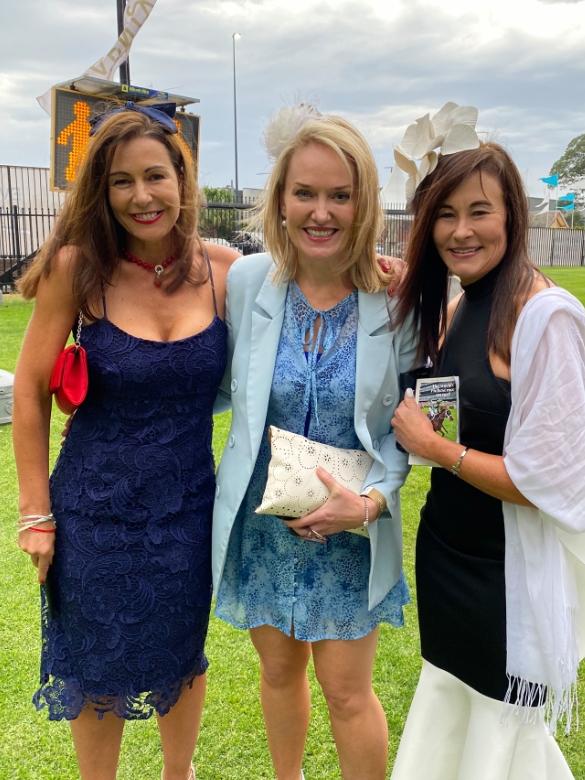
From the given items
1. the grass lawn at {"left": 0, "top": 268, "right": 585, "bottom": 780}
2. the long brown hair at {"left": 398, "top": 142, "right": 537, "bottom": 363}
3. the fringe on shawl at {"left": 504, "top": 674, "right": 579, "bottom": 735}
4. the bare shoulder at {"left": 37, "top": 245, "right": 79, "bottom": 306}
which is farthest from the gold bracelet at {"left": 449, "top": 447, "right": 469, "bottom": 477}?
the grass lawn at {"left": 0, "top": 268, "right": 585, "bottom": 780}

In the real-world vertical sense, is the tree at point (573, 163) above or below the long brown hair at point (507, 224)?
above

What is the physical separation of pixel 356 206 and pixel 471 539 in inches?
35.1

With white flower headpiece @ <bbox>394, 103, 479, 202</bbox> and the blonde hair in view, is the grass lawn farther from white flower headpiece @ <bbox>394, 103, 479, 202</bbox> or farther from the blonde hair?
white flower headpiece @ <bbox>394, 103, 479, 202</bbox>

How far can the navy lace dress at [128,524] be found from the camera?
1.82 m

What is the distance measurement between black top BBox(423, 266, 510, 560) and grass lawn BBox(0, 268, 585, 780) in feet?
3.85

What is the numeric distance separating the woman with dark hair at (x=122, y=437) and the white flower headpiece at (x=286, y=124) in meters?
0.28

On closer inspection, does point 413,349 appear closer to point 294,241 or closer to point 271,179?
point 294,241

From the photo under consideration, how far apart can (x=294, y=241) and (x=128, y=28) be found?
15.9 ft

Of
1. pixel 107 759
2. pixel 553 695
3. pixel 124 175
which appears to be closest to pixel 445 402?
pixel 553 695

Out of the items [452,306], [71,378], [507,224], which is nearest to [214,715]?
[71,378]

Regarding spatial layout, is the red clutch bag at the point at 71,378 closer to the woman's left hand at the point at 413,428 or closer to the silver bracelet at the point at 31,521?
the silver bracelet at the point at 31,521

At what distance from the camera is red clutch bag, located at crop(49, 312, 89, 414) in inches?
69.5

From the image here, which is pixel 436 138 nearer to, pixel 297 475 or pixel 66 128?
pixel 297 475

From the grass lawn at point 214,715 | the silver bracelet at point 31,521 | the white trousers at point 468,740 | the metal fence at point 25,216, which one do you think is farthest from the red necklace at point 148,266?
the metal fence at point 25,216
